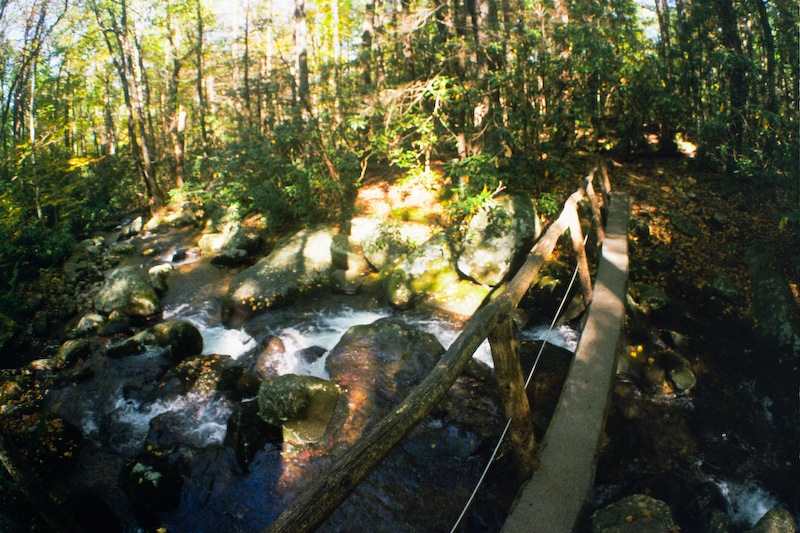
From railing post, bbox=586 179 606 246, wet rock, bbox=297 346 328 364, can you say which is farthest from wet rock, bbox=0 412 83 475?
railing post, bbox=586 179 606 246

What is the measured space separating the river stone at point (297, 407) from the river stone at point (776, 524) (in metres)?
4.35

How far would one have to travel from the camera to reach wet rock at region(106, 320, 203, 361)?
7.36 m

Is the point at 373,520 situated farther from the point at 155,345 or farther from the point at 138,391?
the point at 155,345

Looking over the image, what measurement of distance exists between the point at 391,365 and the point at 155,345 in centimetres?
430

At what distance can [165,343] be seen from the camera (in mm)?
7367

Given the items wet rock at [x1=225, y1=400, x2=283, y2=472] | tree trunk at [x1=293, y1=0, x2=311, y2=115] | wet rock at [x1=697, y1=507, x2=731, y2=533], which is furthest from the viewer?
tree trunk at [x1=293, y1=0, x2=311, y2=115]

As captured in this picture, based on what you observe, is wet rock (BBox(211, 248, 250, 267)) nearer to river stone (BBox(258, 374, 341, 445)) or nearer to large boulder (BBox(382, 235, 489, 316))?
large boulder (BBox(382, 235, 489, 316))

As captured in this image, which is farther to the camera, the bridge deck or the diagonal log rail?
the bridge deck

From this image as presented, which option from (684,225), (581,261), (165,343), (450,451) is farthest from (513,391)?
(684,225)

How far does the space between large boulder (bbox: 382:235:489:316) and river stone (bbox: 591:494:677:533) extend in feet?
16.0

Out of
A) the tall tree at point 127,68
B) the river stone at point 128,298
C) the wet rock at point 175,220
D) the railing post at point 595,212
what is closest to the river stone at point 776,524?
the railing post at point 595,212

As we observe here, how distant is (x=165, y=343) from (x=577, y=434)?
6826mm

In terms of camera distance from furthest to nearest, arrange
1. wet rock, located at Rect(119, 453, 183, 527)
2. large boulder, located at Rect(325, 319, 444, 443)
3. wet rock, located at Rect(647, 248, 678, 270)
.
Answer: wet rock, located at Rect(647, 248, 678, 270) < large boulder, located at Rect(325, 319, 444, 443) < wet rock, located at Rect(119, 453, 183, 527)

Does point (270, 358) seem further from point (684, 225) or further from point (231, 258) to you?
point (684, 225)
